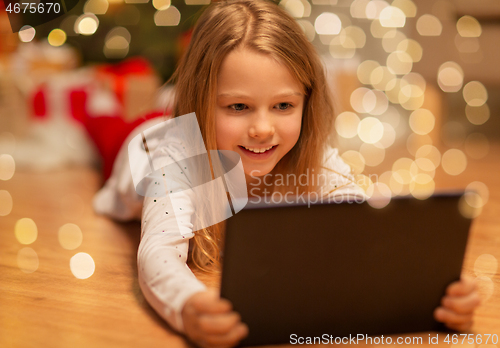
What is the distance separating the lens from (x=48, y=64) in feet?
6.41

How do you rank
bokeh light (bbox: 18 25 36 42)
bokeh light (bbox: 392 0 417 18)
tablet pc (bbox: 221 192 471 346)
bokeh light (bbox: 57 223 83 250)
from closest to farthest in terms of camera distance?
tablet pc (bbox: 221 192 471 346), bokeh light (bbox: 57 223 83 250), bokeh light (bbox: 18 25 36 42), bokeh light (bbox: 392 0 417 18)

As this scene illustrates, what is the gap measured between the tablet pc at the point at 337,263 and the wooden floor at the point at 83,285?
88 mm

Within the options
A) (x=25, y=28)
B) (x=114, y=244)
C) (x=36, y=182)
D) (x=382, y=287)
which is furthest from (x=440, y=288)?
(x=25, y=28)

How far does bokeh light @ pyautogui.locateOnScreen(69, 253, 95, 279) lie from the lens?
0.76 m

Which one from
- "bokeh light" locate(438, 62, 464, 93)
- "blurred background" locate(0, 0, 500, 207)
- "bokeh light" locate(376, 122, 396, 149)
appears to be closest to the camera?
"blurred background" locate(0, 0, 500, 207)

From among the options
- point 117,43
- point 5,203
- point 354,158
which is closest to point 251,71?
point 5,203

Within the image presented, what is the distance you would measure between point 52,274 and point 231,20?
51 cm

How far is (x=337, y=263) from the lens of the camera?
49 cm

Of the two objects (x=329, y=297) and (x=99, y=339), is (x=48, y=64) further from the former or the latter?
(x=329, y=297)

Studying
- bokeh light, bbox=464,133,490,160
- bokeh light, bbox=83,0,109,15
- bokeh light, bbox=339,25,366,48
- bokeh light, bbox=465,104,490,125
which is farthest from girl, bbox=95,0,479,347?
bokeh light, bbox=465,104,490,125

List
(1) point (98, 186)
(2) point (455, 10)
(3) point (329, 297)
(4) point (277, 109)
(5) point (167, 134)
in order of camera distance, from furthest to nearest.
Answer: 1. (2) point (455, 10)
2. (1) point (98, 186)
3. (5) point (167, 134)
4. (4) point (277, 109)
5. (3) point (329, 297)

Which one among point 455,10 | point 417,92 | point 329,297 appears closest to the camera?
point 329,297

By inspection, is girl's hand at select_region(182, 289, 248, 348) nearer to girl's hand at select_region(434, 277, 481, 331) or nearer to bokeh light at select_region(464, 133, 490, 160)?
girl's hand at select_region(434, 277, 481, 331)

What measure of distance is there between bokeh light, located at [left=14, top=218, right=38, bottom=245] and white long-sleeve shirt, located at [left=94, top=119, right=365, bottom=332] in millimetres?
180
